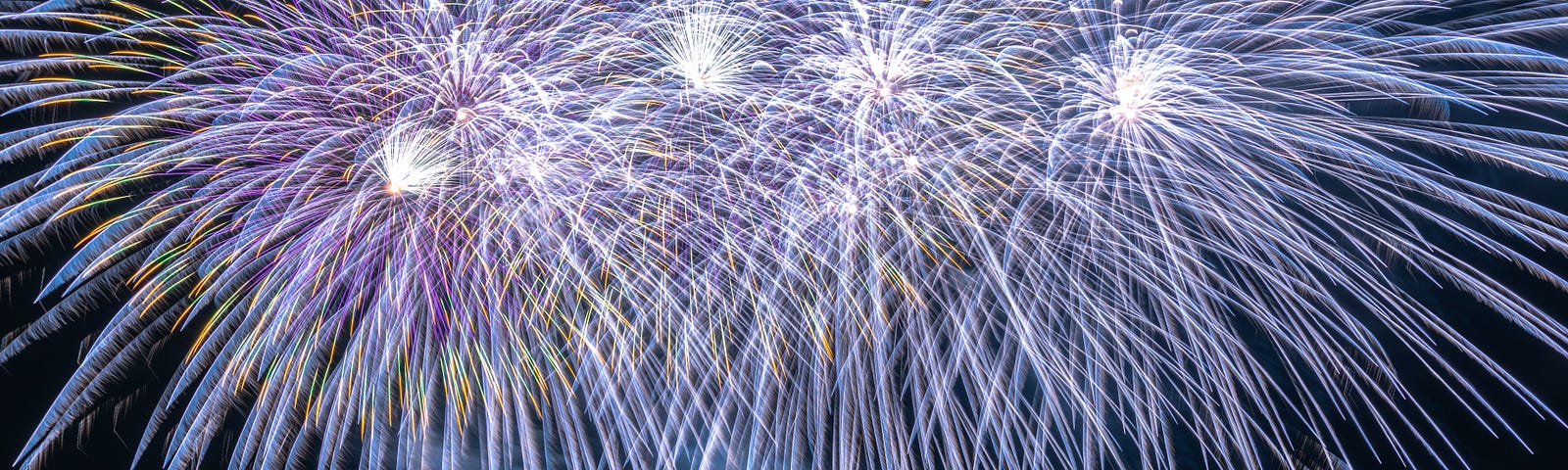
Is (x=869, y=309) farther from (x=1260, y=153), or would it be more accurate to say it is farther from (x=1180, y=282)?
(x=1260, y=153)

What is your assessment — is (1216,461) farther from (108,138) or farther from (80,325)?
(80,325)

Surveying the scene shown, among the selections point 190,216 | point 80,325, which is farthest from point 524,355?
point 80,325

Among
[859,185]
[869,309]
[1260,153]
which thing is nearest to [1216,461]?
[1260,153]

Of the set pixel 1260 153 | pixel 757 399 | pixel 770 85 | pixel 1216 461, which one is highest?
pixel 770 85

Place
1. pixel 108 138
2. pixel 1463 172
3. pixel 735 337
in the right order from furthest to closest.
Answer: pixel 1463 172 < pixel 735 337 < pixel 108 138

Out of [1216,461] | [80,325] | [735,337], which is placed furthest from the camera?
[1216,461]

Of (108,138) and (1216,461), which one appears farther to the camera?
(1216,461)

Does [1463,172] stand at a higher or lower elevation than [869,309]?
lower
